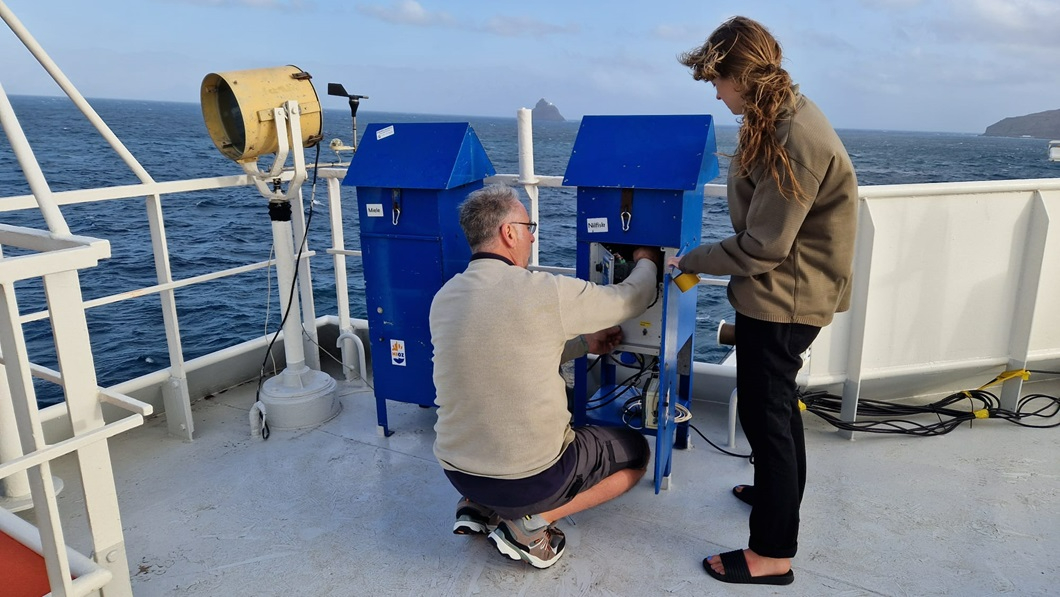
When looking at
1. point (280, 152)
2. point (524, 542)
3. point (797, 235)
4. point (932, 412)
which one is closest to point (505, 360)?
point (524, 542)

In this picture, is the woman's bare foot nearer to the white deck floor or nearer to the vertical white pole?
the white deck floor

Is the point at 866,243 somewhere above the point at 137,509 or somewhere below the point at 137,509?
above

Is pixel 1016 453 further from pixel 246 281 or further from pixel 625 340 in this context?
pixel 246 281

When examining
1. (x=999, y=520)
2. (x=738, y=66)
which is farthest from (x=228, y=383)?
(x=999, y=520)

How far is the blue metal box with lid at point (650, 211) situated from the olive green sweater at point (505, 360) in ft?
1.54

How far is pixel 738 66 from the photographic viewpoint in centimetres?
202

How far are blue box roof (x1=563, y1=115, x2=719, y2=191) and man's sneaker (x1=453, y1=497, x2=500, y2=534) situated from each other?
124 cm

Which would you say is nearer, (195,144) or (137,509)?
(137,509)

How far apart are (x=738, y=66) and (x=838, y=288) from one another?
0.72 m

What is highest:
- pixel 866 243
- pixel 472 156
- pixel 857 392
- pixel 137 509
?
pixel 472 156

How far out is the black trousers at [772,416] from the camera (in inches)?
85.8

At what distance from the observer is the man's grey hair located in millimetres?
2244

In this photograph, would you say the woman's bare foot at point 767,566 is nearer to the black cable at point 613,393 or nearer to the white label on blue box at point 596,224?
the black cable at point 613,393

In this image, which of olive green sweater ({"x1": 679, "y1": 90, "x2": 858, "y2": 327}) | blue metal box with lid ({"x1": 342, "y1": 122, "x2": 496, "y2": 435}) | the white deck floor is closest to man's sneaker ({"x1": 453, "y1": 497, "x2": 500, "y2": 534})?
the white deck floor
